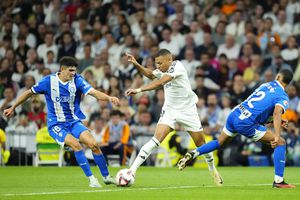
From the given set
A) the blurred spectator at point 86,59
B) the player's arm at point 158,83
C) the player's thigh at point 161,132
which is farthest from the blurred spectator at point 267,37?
the player's arm at point 158,83

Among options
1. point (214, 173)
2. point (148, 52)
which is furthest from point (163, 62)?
point (148, 52)

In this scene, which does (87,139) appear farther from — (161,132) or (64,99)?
(161,132)

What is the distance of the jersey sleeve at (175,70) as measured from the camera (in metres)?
14.9

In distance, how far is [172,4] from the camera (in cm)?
2728

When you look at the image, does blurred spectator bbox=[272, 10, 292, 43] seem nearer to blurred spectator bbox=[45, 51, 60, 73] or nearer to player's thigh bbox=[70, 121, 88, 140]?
blurred spectator bbox=[45, 51, 60, 73]

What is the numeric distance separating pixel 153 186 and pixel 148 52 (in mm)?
11397

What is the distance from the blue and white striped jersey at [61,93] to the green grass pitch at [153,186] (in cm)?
124

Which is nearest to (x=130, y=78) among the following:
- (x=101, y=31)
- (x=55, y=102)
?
(x=101, y=31)

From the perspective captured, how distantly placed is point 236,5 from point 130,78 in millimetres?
3934

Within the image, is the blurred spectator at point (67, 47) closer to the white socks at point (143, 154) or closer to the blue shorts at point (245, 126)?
the white socks at point (143, 154)

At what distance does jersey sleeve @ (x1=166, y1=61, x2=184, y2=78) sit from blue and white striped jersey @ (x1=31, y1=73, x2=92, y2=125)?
4.98ft

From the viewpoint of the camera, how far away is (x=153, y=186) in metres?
15.0

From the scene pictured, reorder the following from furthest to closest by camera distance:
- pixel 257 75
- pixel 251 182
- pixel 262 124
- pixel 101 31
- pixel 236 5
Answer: pixel 101 31 < pixel 236 5 < pixel 257 75 < pixel 251 182 < pixel 262 124

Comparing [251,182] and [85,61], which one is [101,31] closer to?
[85,61]
